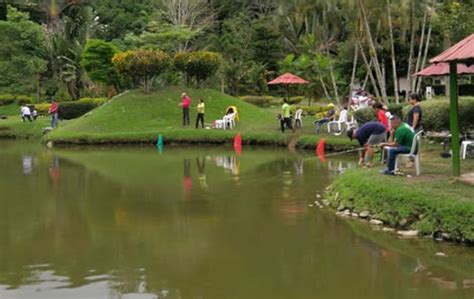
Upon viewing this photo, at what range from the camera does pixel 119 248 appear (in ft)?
30.6

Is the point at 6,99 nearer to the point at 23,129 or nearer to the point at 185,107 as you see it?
the point at 23,129

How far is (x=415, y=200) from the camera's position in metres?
9.72

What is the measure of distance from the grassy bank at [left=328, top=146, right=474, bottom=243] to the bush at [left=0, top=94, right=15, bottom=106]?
34.3 meters

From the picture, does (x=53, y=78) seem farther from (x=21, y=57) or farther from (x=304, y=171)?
(x=304, y=171)

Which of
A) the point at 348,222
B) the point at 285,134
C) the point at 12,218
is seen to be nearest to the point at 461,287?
the point at 348,222

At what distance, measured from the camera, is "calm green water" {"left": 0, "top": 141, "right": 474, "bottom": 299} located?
24.5ft

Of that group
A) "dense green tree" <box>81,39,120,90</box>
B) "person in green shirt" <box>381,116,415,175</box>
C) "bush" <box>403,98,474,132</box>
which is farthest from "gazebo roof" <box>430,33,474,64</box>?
"dense green tree" <box>81,39,120,90</box>

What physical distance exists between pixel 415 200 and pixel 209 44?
40.2 meters

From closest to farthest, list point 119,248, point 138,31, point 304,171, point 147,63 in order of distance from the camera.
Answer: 1. point 119,248
2. point 304,171
3. point 147,63
4. point 138,31

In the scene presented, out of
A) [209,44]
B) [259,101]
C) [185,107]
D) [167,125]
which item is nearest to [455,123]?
[185,107]

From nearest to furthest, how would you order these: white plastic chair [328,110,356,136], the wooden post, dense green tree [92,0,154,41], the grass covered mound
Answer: the wooden post, white plastic chair [328,110,356,136], the grass covered mound, dense green tree [92,0,154,41]

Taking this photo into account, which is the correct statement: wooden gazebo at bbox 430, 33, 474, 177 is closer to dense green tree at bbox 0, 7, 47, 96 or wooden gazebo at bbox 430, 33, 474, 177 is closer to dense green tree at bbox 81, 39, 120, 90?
dense green tree at bbox 81, 39, 120, 90

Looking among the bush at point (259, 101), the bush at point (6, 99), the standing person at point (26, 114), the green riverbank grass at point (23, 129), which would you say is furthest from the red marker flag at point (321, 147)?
the bush at point (6, 99)

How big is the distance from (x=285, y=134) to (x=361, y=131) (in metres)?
11.1
